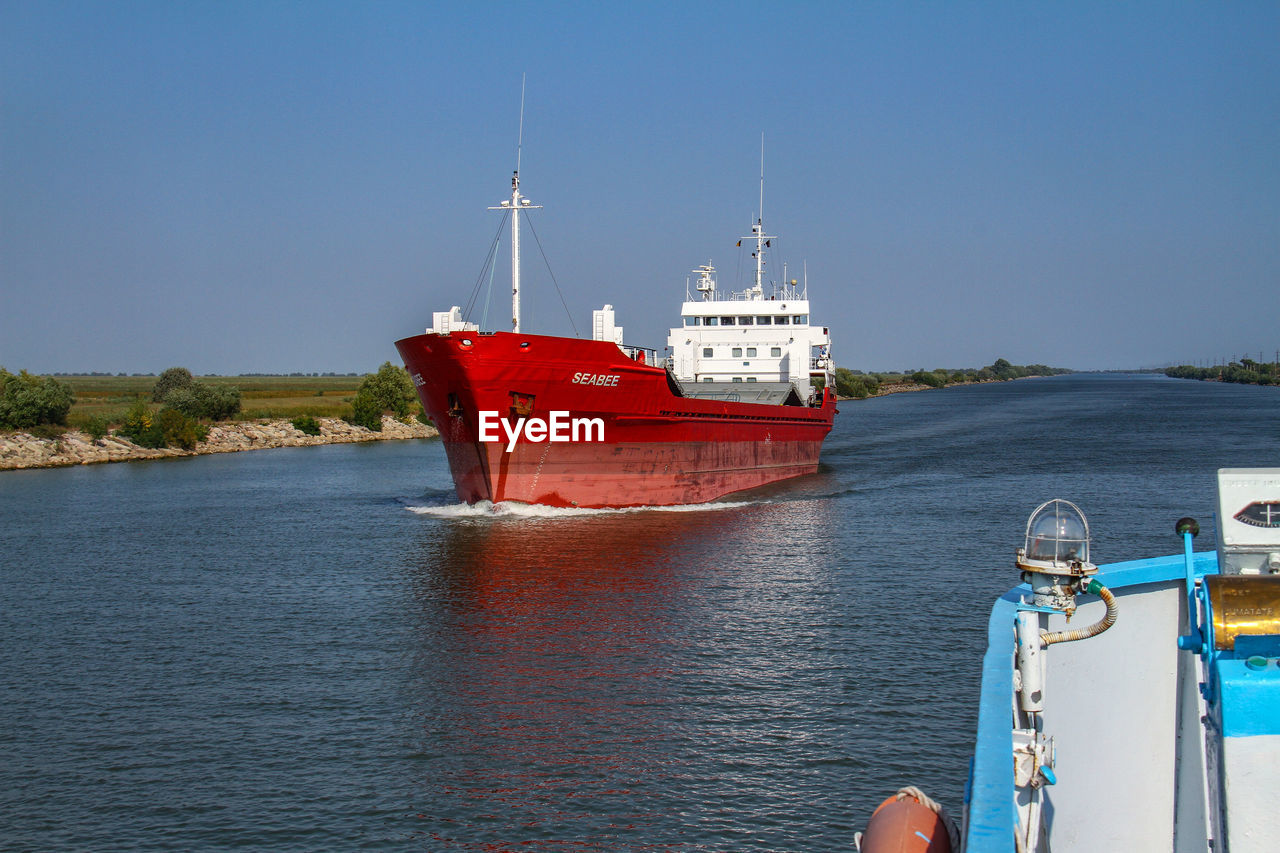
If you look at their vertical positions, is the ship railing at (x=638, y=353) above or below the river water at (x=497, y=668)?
above

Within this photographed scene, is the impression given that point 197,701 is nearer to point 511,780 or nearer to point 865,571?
point 511,780

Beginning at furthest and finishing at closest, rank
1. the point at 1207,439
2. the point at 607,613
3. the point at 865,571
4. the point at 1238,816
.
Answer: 1. the point at 1207,439
2. the point at 865,571
3. the point at 607,613
4. the point at 1238,816

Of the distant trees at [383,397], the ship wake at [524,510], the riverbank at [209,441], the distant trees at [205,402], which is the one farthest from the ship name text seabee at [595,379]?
the distant trees at [383,397]

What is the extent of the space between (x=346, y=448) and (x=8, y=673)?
40.4 meters

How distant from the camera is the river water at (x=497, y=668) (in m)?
8.72

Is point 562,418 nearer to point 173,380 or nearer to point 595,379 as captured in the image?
point 595,379

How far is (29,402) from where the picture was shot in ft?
144

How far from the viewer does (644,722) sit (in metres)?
10.5

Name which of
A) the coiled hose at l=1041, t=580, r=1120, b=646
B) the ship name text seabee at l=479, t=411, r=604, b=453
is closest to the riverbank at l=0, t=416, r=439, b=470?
the ship name text seabee at l=479, t=411, r=604, b=453

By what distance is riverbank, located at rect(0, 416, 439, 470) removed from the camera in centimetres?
4075

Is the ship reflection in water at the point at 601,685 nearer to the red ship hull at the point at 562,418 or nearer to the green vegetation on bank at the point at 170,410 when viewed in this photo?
the red ship hull at the point at 562,418

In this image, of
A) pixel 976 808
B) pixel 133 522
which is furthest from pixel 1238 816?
pixel 133 522

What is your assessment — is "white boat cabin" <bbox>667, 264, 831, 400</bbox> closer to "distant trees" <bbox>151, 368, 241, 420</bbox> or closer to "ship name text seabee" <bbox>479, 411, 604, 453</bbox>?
"ship name text seabee" <bbox>479, 411, 604, 453</bbox>

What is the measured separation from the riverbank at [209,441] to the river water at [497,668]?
16452mm
